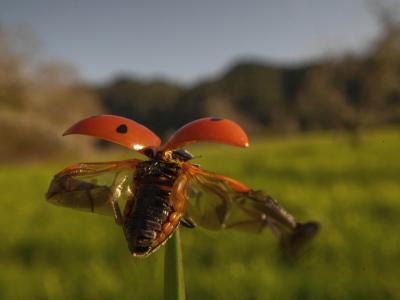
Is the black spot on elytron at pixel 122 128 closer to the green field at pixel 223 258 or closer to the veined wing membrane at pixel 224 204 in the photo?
the veined wing membrane at pixel 224 204

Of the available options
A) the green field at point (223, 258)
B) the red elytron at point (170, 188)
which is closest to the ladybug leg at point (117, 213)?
the red elytron at point (170, 188)

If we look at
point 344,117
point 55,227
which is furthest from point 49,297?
point 344,117

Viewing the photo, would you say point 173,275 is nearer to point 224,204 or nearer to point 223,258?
point 224,204

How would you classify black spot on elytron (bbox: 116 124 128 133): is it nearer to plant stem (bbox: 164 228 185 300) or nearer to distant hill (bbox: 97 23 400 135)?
plant stem (bbox: 164 228 185 300)

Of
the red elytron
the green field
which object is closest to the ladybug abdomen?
the red elytron

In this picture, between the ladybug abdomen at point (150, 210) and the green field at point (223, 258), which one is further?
the green field at point (223, 258)

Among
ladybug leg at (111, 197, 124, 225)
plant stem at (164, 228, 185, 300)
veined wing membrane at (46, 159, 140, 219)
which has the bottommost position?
plant stem at (164, 228, 185, 300)
